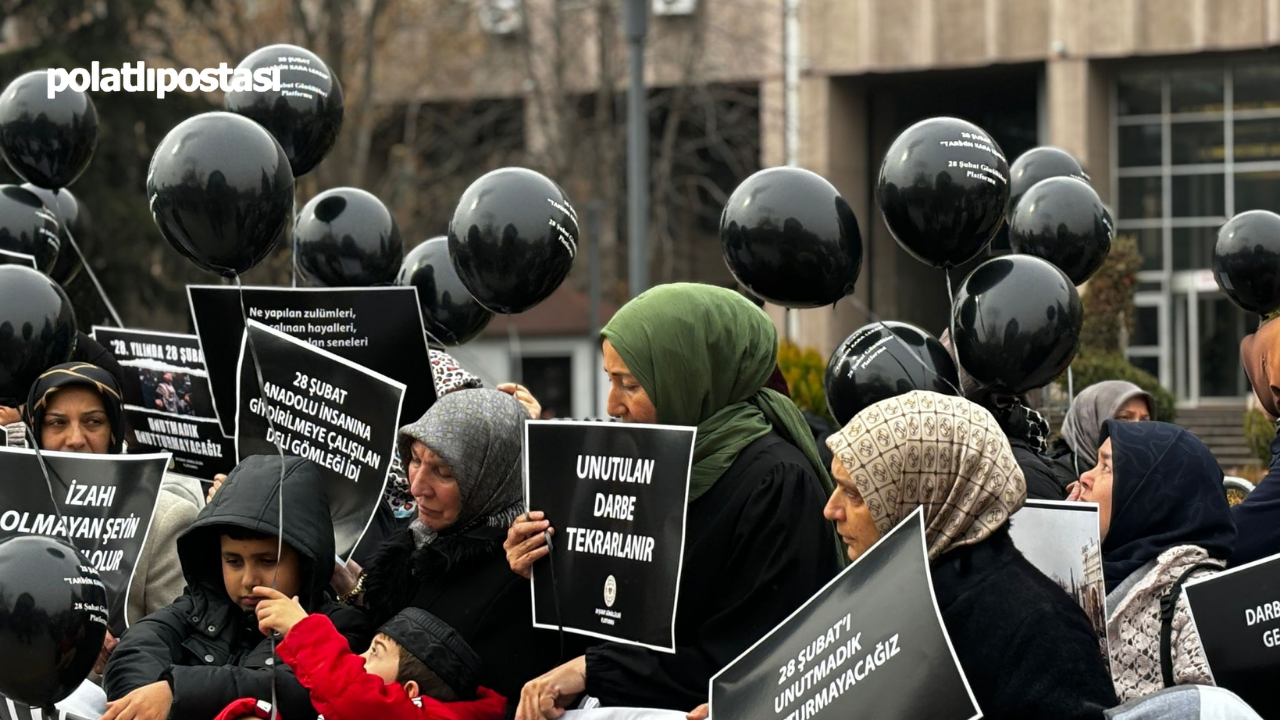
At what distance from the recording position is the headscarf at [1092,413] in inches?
245

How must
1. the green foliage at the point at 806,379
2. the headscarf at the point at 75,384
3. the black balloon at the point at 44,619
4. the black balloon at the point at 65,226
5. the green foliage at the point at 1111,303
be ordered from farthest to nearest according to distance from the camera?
the green foliage at the point at 1111,303 < the green foliage at the point at 806,379 < the black balloon at the point at 65,226 < the headscarf at the point at 75,384 < the black balloon at the point at 44,619

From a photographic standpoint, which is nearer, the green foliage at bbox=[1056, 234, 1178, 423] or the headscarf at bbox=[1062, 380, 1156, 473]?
the headscarf at bbox=[1062, 380, 1156, 473]

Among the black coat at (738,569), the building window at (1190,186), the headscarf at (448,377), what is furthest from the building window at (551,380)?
the black coat at (738,569)

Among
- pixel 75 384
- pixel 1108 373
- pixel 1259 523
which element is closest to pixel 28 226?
pixel 75 384

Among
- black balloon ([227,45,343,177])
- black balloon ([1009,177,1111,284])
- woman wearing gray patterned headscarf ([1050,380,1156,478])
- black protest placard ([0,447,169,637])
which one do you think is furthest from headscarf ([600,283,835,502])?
black balloon ([227,45,343,177])

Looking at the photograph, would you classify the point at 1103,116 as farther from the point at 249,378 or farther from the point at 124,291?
the point at 249,378

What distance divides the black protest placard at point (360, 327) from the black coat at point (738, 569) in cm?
160

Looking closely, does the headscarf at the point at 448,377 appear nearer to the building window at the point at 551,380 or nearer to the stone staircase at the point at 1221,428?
the stone staircase at the point at 1221,428

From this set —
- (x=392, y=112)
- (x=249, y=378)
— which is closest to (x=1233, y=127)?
(x=392, y=112)

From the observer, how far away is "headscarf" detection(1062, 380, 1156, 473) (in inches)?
245

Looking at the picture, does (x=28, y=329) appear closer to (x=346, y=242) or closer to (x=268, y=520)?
(x=268, y=520)

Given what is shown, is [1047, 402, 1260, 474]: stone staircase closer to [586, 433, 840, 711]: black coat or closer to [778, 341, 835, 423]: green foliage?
[778, 341, 835, 423]: green foliage

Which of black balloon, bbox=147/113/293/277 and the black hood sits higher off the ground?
black balloon, bbox=147/113/293/277

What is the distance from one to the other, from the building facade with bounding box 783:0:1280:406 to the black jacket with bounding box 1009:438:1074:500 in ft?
87.9
